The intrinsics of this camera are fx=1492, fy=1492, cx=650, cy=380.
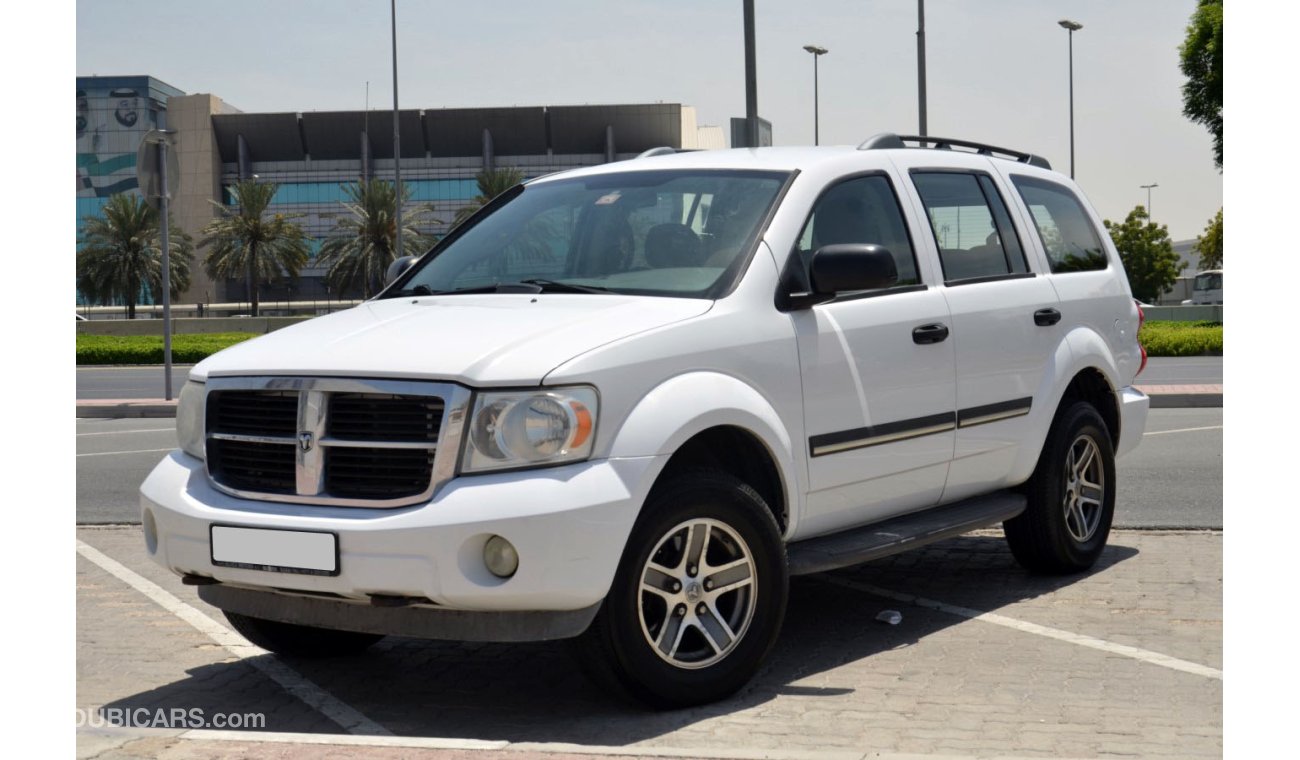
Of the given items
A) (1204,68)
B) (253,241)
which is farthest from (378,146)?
(1204,68)

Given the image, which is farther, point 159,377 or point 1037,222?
point 159,377

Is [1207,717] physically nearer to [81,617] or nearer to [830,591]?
[830,591]

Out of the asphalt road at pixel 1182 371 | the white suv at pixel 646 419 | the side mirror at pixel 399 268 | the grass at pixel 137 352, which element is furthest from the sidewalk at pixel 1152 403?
the grass at pixel 137 352

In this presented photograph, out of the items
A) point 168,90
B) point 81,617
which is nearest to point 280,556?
point 81,617

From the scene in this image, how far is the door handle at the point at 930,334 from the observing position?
5840mm

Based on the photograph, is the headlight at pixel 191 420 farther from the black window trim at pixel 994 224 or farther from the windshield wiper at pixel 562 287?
the black window trim at pixel 994 224

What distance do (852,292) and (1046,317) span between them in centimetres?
143

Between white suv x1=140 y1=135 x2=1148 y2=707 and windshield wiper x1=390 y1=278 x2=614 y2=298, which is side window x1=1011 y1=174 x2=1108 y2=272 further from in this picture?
windshield wiper x1=390 y1=278 x2=614 y2=298

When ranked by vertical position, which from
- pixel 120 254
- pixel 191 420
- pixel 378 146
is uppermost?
pixel 378 146

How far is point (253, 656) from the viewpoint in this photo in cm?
573

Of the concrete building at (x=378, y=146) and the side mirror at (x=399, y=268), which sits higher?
the concrete building at (x=378, y=146)

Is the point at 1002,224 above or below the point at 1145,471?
above

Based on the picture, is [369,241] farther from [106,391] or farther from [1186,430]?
[1186,430]

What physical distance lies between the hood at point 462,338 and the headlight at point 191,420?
62 mm
